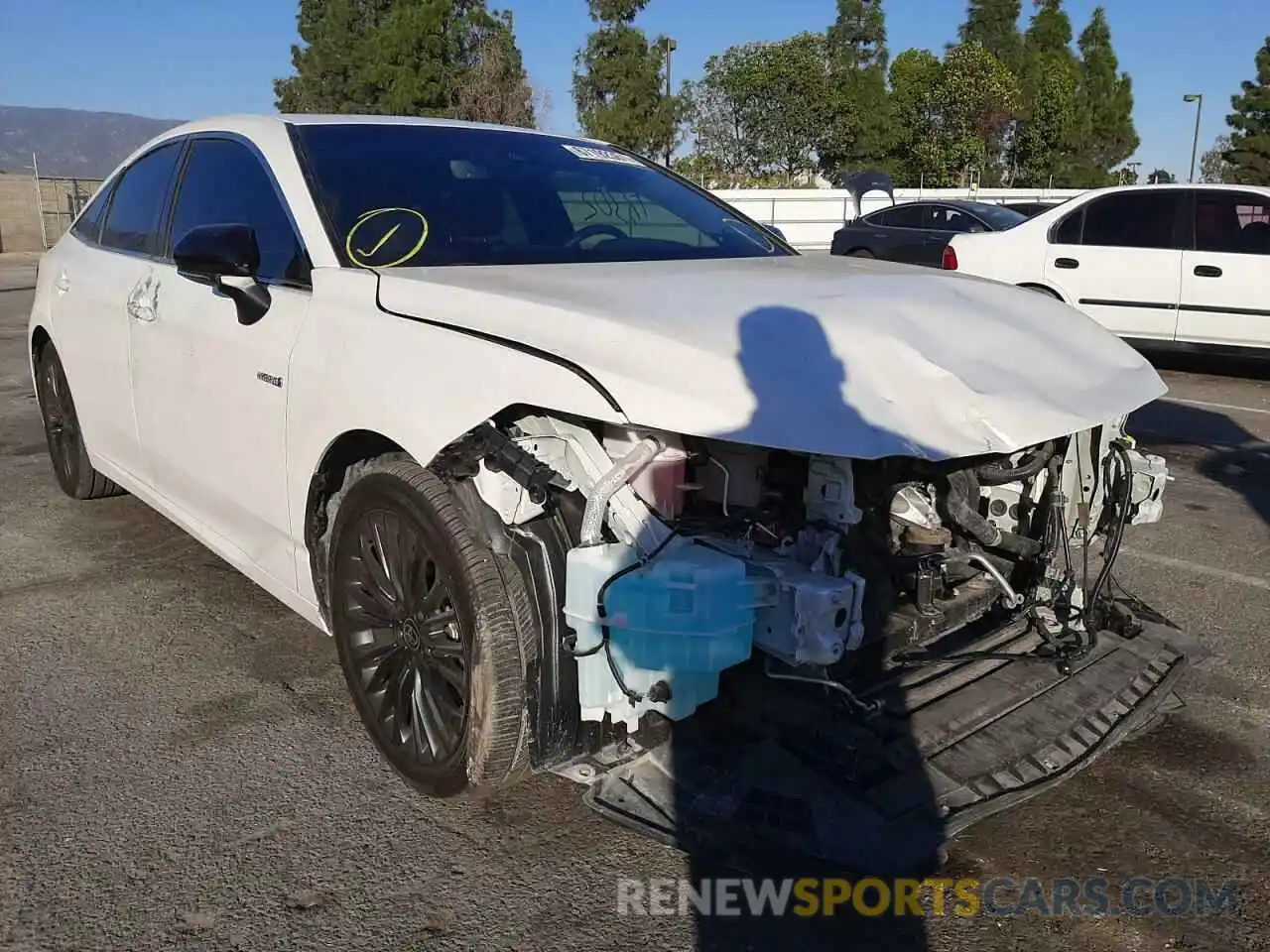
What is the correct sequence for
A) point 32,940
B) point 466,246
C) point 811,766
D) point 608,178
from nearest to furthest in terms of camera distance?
point 32,940
point 811,766
point 466,246
point 608,178

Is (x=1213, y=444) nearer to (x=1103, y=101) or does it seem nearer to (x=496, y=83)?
(x=496, y=83)

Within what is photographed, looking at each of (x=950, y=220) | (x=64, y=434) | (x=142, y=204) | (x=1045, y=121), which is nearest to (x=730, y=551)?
(x=142, y=204)

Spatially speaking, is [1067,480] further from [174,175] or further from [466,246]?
Answer: [174,175]

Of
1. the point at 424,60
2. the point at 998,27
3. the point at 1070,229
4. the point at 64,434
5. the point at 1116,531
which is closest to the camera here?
the point at 1116,531

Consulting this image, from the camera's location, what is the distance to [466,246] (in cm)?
311

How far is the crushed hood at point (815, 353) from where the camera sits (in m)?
2.12

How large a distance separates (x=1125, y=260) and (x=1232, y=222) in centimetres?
85

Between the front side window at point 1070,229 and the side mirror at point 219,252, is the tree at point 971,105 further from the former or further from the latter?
the side mirror at point 219,252

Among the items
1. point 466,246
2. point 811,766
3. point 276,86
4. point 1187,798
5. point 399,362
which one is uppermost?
point 276,86

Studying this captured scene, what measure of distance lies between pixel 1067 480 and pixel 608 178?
6.05 ft

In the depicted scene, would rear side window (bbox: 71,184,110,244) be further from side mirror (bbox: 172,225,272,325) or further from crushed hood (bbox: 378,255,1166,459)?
crushed hood (bbox: 378,255,1166,459)

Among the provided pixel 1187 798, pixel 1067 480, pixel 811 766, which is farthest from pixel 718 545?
pixel 1187 798

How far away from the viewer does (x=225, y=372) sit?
126 inches

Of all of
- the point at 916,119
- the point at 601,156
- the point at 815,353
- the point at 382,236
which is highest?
the point at 916,119
